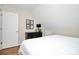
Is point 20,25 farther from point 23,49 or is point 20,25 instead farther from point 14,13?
point 23,49

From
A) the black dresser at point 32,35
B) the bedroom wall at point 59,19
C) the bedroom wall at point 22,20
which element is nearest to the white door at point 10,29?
the bedroom wall at point 22,20

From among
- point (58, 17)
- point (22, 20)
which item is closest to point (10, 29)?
point (22, 20)

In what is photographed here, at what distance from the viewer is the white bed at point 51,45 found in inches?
53.9

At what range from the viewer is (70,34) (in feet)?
4.91

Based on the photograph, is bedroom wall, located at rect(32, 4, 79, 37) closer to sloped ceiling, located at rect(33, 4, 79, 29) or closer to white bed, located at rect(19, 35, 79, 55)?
sloped ceiling, located at rect(33, 4, 79, 29)

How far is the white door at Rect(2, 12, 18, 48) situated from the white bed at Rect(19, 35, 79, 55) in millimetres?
190

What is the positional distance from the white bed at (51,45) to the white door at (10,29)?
19 centimetres

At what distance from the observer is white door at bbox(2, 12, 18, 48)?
1.49 m

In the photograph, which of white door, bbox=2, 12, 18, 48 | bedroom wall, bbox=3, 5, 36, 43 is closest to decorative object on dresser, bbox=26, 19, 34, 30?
bedroom wall, bbox=3, 5, 36, 43

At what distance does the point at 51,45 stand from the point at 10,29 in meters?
0.69

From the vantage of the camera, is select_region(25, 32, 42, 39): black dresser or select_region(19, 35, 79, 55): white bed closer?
select_region(19, 35, 79, 55): white bed
